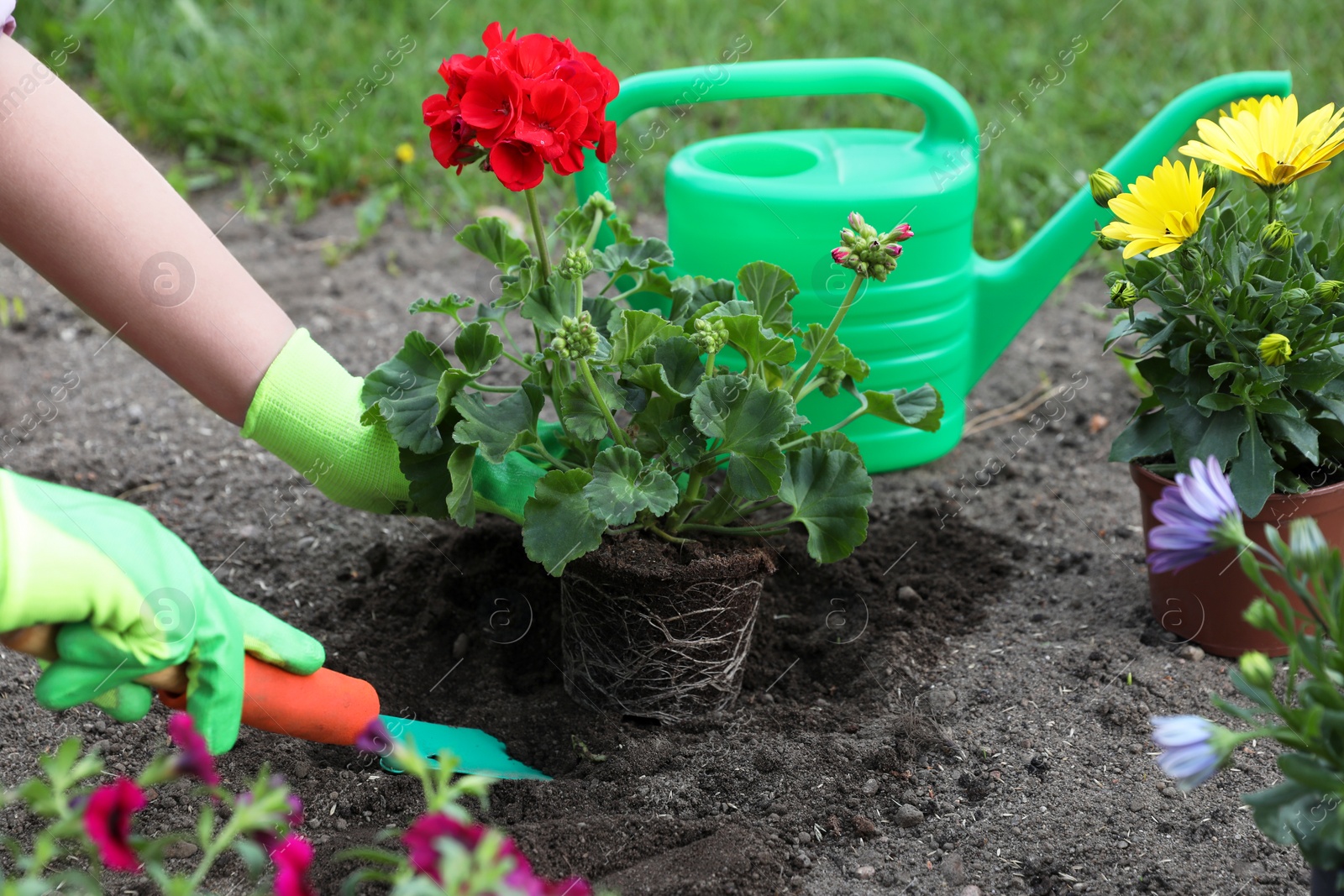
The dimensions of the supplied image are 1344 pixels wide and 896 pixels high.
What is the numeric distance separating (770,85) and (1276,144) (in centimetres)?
67

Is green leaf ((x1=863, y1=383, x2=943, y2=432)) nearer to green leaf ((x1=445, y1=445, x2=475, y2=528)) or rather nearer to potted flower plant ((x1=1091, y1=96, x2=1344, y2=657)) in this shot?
potted flower plant ((x1=1091, y1=96, x2=1344, y2=657))

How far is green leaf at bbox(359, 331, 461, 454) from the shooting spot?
1.37 metres

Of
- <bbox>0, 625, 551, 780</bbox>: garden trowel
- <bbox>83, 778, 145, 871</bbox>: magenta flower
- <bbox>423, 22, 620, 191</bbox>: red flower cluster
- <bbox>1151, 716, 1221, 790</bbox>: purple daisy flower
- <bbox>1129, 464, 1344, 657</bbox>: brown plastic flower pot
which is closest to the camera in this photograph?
<bbox>83, 778, 145, 871</bbox>: magenta flower

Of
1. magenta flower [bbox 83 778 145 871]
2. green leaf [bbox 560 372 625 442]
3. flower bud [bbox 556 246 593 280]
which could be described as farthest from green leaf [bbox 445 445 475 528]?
magenta flower [bbox 83 778 145 871]

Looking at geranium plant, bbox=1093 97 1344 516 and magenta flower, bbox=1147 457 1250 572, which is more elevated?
magenta flower, bbox=1147 457 1250 572

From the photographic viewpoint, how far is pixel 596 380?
1.36 metres

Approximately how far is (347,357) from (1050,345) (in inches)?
57.8

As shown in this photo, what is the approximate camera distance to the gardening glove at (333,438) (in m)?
1.43

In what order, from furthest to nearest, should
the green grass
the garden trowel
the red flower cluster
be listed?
1. the green grass
2. the red flower cluster
3. the garden trowel

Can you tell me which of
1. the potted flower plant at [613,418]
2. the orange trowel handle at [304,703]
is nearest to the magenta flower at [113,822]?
the orange trowel handle at [304,703]

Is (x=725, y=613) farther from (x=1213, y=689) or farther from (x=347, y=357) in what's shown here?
(x=347, y=357)

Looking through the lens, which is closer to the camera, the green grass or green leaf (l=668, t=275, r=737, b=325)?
green leaf (l=668, t=275, r=737, b=325)

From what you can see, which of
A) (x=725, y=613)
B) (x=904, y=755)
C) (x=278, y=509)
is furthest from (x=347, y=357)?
(x=904, y=755)

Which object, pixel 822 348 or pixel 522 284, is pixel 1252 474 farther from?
pixel 522 284
